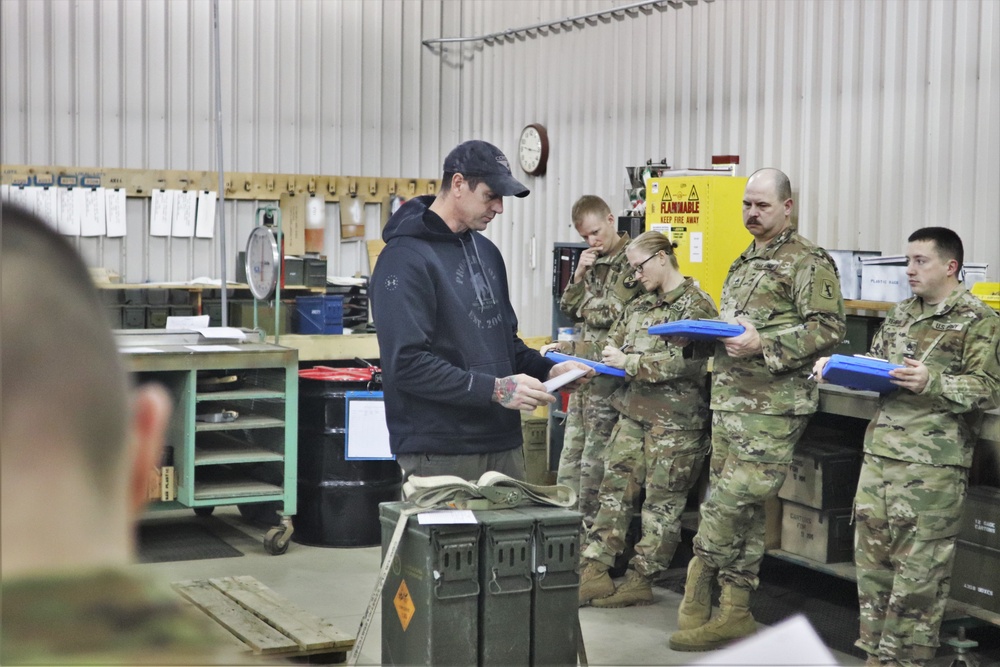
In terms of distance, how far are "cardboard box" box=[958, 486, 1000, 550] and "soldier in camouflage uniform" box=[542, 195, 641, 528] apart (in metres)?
1.74

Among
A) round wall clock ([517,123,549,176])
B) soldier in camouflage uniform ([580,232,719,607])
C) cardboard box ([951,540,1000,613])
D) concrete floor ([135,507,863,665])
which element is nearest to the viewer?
cardboard box ([951,540,1000,613])

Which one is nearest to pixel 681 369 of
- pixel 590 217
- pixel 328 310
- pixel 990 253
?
pixel 590 217

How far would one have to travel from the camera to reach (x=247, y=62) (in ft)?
32.2

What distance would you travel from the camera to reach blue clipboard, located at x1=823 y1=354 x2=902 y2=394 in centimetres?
397

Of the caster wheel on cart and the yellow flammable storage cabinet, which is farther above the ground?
the yellow flammable storage cabinet

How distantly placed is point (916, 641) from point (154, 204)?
710 cm

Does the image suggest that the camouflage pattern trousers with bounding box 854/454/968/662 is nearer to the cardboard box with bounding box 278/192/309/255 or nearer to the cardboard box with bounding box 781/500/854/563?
the cardboard box with bounding box 781/500/854/563

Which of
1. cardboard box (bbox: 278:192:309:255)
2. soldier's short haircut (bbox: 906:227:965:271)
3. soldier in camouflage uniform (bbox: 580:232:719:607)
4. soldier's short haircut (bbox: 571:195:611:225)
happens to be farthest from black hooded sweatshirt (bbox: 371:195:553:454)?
cardboard box (bbox: 278:192:309:255)

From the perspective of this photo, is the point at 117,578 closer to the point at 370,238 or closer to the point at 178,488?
the point at 178,488

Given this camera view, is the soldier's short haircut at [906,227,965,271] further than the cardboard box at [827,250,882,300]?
No

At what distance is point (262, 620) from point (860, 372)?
7.78 ft

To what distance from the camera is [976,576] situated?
4477 millimetres

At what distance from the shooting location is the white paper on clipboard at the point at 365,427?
622cm

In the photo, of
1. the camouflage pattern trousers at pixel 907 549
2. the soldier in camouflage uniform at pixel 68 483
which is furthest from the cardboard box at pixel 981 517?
the soldier in camouflage uniform at pixel 68 483
